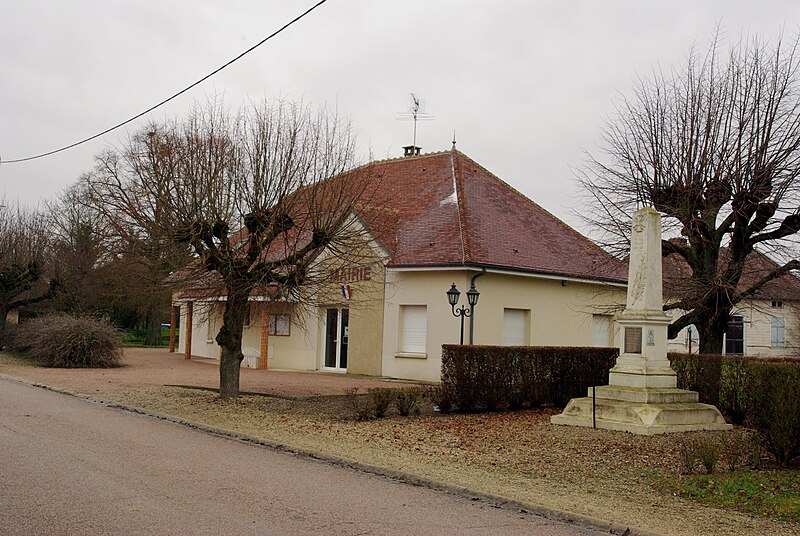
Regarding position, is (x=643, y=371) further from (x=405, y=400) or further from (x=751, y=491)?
(x=751, y=491)

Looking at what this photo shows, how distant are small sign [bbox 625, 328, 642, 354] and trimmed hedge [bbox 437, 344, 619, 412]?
317 cm

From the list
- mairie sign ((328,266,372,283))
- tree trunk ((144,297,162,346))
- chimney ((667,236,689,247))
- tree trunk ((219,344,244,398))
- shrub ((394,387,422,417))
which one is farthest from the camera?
tree trunk ((144,297,162,346))

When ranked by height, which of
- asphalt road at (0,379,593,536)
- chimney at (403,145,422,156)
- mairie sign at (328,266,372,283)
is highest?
chimney at (403,145,422,156)

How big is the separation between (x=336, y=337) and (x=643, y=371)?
1426 cm

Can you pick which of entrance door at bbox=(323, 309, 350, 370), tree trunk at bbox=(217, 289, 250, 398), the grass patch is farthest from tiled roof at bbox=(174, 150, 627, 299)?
the grass patch

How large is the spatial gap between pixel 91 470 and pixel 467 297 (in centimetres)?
1394

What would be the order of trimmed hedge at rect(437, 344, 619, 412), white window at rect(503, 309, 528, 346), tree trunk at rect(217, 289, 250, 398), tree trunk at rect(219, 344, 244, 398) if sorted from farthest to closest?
1. white window at rect(503, 309, 528, 346)
2. tree trunk at rect(219, 344, 244, 398)
3. tree trunk at rect(217, 289, 250, 398)
4. trimmed hedge at rect(437, 344, 619, 412)

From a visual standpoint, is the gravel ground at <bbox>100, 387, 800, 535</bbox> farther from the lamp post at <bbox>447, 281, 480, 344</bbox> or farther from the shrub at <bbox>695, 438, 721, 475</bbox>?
the lamp post at <bbox>447, 281, 480, 344</bbox>

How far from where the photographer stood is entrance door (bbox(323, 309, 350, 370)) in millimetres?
25969

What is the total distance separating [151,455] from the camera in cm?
995

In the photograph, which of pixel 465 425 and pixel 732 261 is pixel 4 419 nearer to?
pixel 465 425

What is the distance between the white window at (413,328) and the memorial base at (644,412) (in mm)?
9321

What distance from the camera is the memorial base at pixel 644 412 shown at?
12893 mm

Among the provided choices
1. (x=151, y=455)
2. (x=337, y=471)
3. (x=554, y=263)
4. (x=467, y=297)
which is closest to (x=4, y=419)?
(x=151, y=455)
